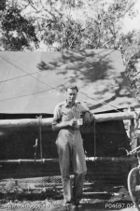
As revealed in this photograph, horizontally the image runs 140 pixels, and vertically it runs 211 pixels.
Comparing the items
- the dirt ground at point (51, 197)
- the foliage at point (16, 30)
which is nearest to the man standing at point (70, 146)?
the dirt ground at point (51, 197)

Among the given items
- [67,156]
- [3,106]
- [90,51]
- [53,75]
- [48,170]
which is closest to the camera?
[67,156]

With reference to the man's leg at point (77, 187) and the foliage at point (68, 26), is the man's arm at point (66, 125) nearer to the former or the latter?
the man's leg at point (77, 187)

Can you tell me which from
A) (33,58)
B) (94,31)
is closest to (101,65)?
(33,58)

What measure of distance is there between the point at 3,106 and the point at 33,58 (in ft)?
5.48

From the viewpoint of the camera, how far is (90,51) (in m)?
8.43

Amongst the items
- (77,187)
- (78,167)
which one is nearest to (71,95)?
(78,167)

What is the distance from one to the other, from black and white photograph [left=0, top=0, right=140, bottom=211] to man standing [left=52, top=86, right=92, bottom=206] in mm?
14

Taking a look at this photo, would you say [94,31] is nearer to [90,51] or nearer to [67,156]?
[90,51]

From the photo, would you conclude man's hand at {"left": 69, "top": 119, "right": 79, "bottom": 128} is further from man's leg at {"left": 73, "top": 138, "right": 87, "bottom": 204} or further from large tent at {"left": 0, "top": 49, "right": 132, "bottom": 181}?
large tent at {"left": 0, "top": 49, "right": 132, "bottom": 181}

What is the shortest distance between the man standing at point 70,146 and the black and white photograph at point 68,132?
14 millimetres

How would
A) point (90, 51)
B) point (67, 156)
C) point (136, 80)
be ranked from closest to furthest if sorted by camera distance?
point (67, 156)
point (90, 51)
point (136, 80)

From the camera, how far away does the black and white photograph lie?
541cm

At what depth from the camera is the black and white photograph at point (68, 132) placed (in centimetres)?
541

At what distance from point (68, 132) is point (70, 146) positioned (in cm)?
20
